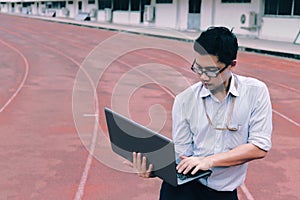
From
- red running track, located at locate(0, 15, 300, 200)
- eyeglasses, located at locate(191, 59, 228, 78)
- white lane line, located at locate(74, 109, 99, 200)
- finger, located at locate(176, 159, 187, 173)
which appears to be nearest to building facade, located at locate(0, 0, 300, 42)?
red running track, located at locate(0, 15, 300, 200)

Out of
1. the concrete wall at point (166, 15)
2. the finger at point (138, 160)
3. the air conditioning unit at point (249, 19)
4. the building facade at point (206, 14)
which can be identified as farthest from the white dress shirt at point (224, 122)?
the concrete wall at point (166, 15)

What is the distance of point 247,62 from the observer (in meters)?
16.1

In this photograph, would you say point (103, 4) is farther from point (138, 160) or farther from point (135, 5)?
point (138, 160)

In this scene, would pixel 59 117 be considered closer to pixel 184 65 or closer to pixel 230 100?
pixel 230 100

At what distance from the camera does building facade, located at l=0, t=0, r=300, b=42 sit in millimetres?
22938

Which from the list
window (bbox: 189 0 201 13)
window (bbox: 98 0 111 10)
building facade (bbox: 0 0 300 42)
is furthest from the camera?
window (bbox: 98 0 111 10)

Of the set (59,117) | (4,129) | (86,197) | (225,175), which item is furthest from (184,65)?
(225,175)

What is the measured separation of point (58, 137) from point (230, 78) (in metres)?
4.72

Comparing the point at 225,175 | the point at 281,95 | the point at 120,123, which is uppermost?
the point at 120,123

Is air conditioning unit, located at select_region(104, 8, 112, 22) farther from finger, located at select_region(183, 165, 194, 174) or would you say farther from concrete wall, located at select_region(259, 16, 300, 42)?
finger, located at select_region(183, 165, 194, 174)

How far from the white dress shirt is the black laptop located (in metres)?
0.15

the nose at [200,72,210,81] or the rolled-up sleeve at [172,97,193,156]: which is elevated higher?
the nose at [200,72,210,81]

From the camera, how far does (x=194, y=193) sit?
2141mm

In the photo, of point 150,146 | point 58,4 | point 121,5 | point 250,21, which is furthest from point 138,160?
point 58,4
